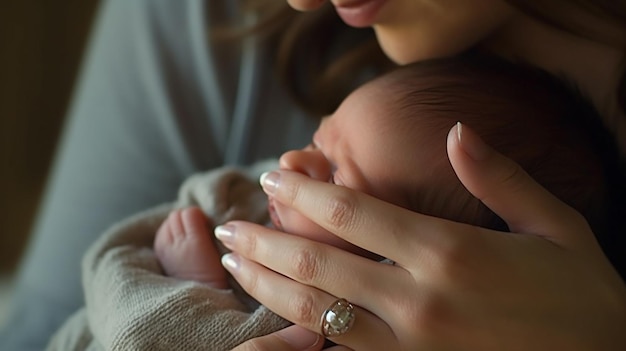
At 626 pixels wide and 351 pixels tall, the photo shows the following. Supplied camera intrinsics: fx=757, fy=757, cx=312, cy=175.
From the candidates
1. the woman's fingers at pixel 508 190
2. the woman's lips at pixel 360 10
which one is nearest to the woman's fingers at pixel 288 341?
the woman's fingers at pixel 508 190

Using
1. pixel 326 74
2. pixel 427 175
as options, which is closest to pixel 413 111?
pixel 427 175

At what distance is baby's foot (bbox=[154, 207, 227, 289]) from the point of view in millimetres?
891

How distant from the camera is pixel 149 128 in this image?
120 centimetres

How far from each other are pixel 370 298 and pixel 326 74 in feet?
1.76

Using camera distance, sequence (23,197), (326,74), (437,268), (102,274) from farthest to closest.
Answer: (23,197) < (326,74) < (102,274) < (437,268)

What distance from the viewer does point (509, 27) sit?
102 cm

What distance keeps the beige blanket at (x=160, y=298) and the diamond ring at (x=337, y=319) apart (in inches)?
3.2

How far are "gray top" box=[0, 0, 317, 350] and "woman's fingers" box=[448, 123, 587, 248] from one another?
0.51 meters

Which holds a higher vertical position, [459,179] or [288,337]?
[459,179]

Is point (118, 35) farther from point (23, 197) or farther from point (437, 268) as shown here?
point (23, 197)

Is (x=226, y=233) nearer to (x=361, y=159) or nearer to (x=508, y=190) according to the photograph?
(x=361, y=159)

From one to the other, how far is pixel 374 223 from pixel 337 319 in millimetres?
99

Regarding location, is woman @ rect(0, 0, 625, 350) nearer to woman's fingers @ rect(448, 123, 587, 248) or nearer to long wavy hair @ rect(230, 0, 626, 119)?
long wavy hair @ rect(230, 0, 626, 119)

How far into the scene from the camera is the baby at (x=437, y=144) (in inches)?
31.0
